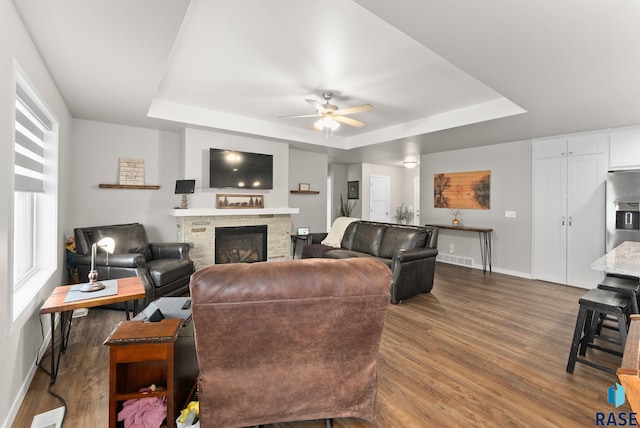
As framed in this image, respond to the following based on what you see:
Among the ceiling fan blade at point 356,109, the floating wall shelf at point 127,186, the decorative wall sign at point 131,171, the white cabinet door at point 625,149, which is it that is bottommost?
the floating wall shelf at point 127,186

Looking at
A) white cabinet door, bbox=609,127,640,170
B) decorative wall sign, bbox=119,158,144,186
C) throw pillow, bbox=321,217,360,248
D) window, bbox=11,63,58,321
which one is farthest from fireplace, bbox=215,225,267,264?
white cabinet door, bbox=609,127,640,170

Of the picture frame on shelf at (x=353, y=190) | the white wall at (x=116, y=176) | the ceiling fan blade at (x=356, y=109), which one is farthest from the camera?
the picture frame on shelf at (x=353, y=190)

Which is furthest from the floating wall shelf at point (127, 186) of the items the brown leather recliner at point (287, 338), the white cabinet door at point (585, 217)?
the white cabinet door at point (585, 217)

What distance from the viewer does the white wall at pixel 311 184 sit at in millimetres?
6371

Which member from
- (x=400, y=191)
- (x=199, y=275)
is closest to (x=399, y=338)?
(x=199, y=275)

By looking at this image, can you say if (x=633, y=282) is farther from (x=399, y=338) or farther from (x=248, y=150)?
(x=248, y=150)

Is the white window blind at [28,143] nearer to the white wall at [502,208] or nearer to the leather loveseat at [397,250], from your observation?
the leather loveseat at [397,250]

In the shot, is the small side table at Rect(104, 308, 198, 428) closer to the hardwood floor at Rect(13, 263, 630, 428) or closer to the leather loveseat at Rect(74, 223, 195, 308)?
the hardwood floor at Rect(13, 263, 630, 428)

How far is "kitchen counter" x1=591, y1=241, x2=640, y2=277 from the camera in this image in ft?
6.55

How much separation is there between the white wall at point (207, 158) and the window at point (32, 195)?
1766mm

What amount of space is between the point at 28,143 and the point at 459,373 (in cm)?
362

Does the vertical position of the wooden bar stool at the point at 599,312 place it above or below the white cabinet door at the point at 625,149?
below

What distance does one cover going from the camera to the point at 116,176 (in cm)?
444

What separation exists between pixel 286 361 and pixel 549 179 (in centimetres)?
521
